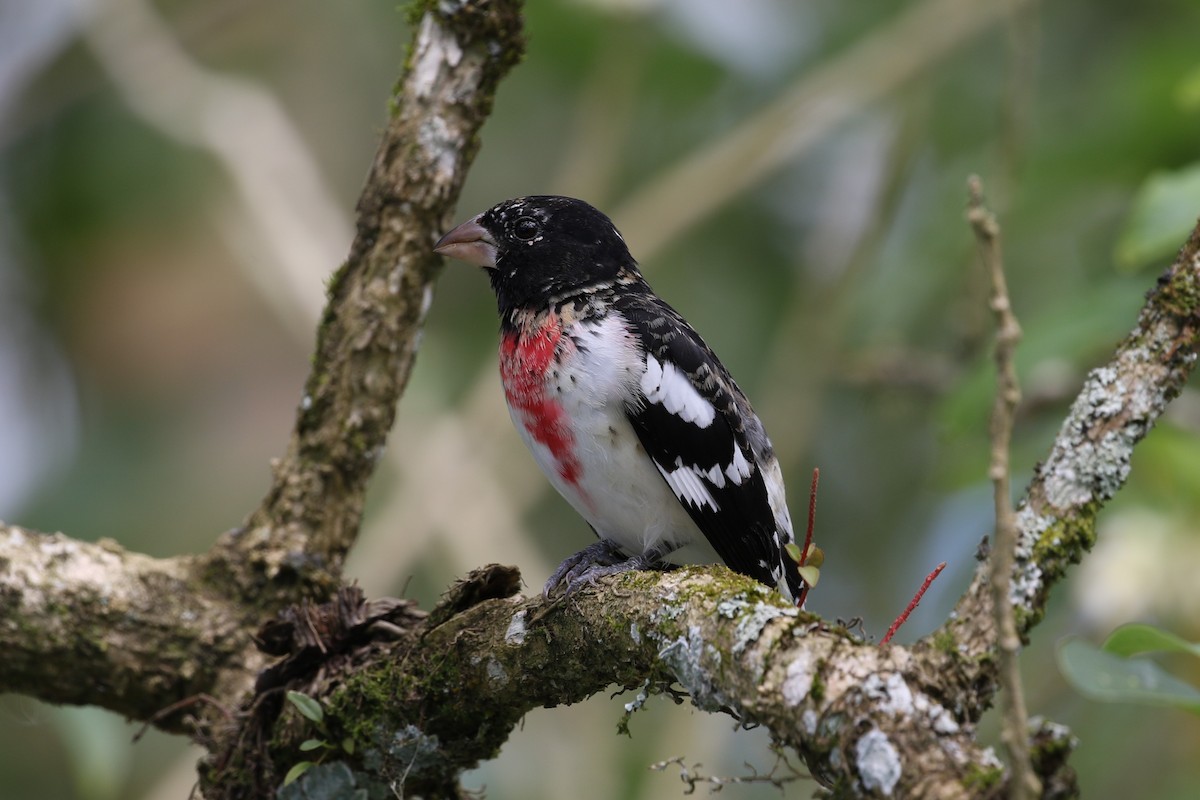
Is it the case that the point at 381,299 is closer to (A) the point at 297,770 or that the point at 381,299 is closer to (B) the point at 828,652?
(A) the point at 297,770

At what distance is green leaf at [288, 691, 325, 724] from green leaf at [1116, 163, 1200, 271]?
2.20 meters

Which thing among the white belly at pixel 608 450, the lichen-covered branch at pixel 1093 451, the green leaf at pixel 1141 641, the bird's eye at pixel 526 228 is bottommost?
the green leaf at pixel 1141 641

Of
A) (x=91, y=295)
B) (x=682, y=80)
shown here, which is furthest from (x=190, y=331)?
(x=682, y=80)

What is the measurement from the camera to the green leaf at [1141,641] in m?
1.85

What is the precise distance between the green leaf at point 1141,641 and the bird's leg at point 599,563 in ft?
3.52

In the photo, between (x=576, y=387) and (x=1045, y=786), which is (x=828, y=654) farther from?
(x=576, y=387)

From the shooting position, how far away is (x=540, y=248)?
381cm

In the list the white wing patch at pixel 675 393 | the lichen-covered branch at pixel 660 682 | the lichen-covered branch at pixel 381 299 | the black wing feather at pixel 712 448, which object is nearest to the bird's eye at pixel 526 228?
the lichen-covered branch at pixel 381 299

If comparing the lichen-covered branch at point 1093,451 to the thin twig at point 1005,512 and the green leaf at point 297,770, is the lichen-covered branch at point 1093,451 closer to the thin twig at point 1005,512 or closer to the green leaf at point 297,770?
the thin twig at point 1005,512

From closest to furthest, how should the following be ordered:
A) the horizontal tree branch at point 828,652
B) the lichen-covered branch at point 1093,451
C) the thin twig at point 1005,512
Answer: the thin twig at point 1005,512, the horizontal tree branch at point 828,652, the lichen-covered branch at point 1093,451

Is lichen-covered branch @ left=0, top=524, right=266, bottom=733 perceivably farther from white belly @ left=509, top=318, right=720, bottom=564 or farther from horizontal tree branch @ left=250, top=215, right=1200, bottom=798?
white belly @ left=509, top=318, right=720, bottom=564

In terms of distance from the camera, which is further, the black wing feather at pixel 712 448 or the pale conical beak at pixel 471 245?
the pale conical beak at pixel 471 245

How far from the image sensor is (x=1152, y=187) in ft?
11.2

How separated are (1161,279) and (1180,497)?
195 centimetres
